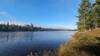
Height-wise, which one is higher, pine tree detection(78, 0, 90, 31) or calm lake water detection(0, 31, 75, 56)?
pine tree detection(78, 0, 90, 31)

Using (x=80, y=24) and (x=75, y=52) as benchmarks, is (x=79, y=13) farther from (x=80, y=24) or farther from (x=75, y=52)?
(x=75, y=52)

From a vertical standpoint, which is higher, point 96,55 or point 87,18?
point 87,18

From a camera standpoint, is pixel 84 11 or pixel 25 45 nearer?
pixel 25 45

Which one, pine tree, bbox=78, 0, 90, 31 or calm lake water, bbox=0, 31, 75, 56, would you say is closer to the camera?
calm lake water, bbox=0, 31, 75, 56

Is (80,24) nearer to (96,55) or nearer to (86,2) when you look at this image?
(86,2)

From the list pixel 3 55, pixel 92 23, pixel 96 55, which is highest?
pixel 92 23

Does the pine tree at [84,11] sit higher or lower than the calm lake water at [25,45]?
higher

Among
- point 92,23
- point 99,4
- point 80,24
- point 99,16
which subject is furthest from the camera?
point 80,24

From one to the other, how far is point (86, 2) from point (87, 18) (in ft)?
16.7

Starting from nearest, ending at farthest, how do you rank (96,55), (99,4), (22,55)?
(96,55) → (22,55) → (99,4)

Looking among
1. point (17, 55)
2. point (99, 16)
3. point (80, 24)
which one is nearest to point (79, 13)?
point (80, 24)

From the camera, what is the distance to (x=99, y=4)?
155 feet

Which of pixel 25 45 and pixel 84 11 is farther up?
pixel 84 11

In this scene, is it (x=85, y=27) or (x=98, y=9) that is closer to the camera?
(x=98, y=9)
